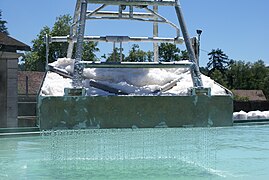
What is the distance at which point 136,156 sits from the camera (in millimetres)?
8992

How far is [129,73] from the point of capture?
4.90 metres

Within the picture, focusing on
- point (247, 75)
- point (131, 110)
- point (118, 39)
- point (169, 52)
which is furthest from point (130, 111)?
point (247, 75)

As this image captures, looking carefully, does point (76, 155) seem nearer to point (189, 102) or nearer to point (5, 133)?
point (5, 133)

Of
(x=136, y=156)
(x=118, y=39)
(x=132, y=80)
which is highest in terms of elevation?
(x=118, y=39)

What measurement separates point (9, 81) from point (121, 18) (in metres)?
11.2

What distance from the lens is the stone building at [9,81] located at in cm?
1617

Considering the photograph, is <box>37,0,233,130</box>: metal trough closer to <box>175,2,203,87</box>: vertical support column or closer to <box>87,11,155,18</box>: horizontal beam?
<box>175,2,203,87</box>: vertical support column

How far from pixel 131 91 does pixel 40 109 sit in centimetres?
95

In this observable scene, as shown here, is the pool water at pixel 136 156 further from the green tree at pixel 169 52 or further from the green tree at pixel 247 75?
the green tree at pixel 247 75

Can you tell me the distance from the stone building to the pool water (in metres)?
4.47

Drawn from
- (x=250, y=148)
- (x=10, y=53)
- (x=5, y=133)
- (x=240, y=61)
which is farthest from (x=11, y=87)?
(x=240, y=61)

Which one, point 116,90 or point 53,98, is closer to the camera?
point 53,98

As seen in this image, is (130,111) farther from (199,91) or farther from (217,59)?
(217,59)

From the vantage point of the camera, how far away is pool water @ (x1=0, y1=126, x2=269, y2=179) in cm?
701
